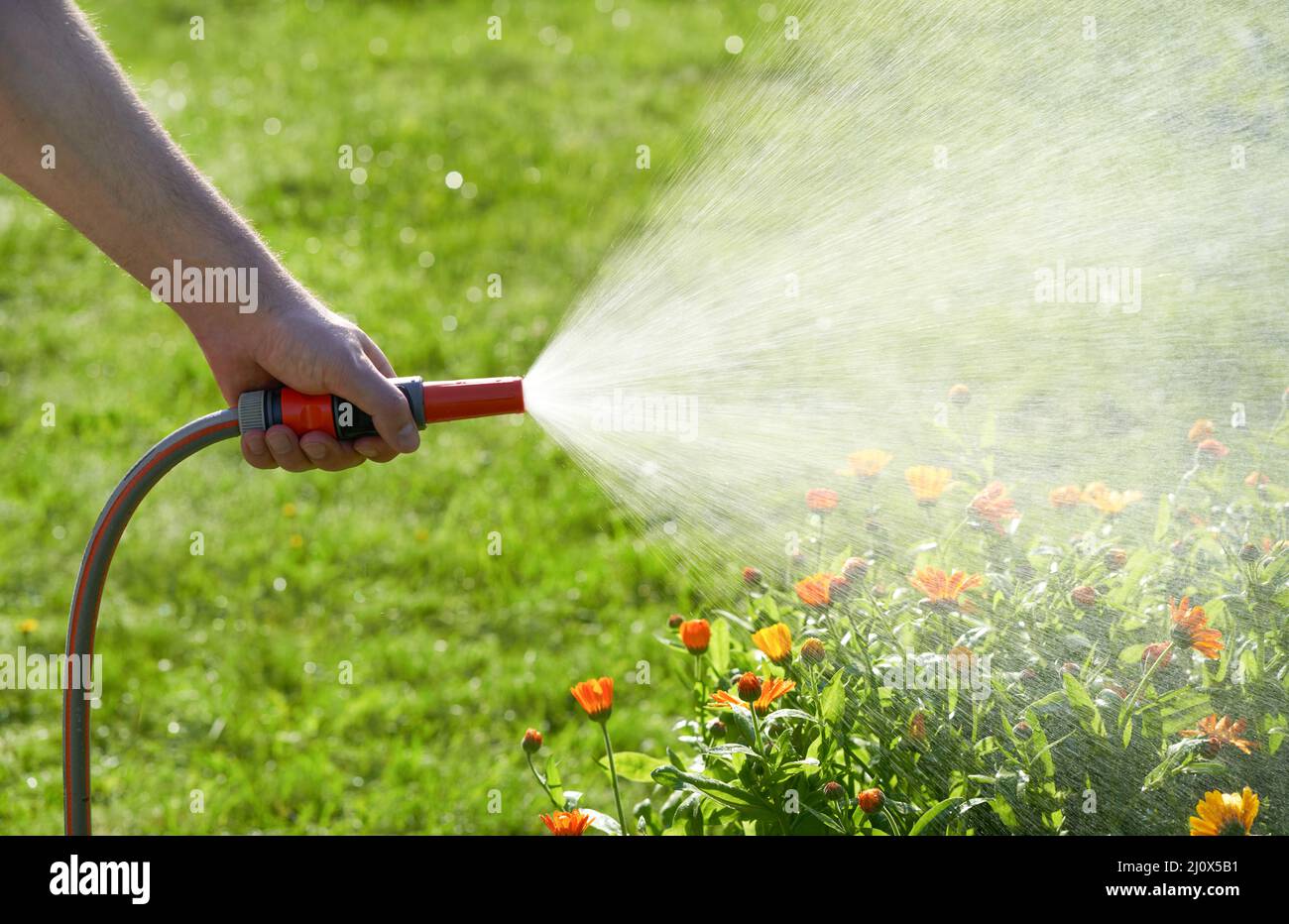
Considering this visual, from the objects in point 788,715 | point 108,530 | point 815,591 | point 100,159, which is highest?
point 100,159

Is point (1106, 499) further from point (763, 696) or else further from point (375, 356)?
point (375, 356)

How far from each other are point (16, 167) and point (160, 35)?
701cm

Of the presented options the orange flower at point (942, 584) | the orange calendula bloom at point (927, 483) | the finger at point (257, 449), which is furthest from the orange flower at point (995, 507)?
the finger at point (257, 449)

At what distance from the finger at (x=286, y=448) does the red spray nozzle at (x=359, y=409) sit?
15 mm

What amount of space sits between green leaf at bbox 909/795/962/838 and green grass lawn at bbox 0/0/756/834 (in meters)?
1.67

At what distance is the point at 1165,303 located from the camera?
10.2ft

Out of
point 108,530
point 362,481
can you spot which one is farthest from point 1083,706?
point 362,481

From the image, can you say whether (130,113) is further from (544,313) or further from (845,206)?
(544,313)

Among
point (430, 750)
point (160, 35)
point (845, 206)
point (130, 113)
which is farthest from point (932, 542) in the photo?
point (160, 35)

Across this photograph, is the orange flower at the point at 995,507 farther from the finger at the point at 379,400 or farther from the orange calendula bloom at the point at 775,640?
the finger at the point at 379,400

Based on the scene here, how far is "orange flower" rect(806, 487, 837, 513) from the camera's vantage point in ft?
8.07

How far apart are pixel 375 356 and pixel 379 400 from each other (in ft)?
0.70

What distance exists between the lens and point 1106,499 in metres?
2.47

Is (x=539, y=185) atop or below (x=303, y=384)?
atop
